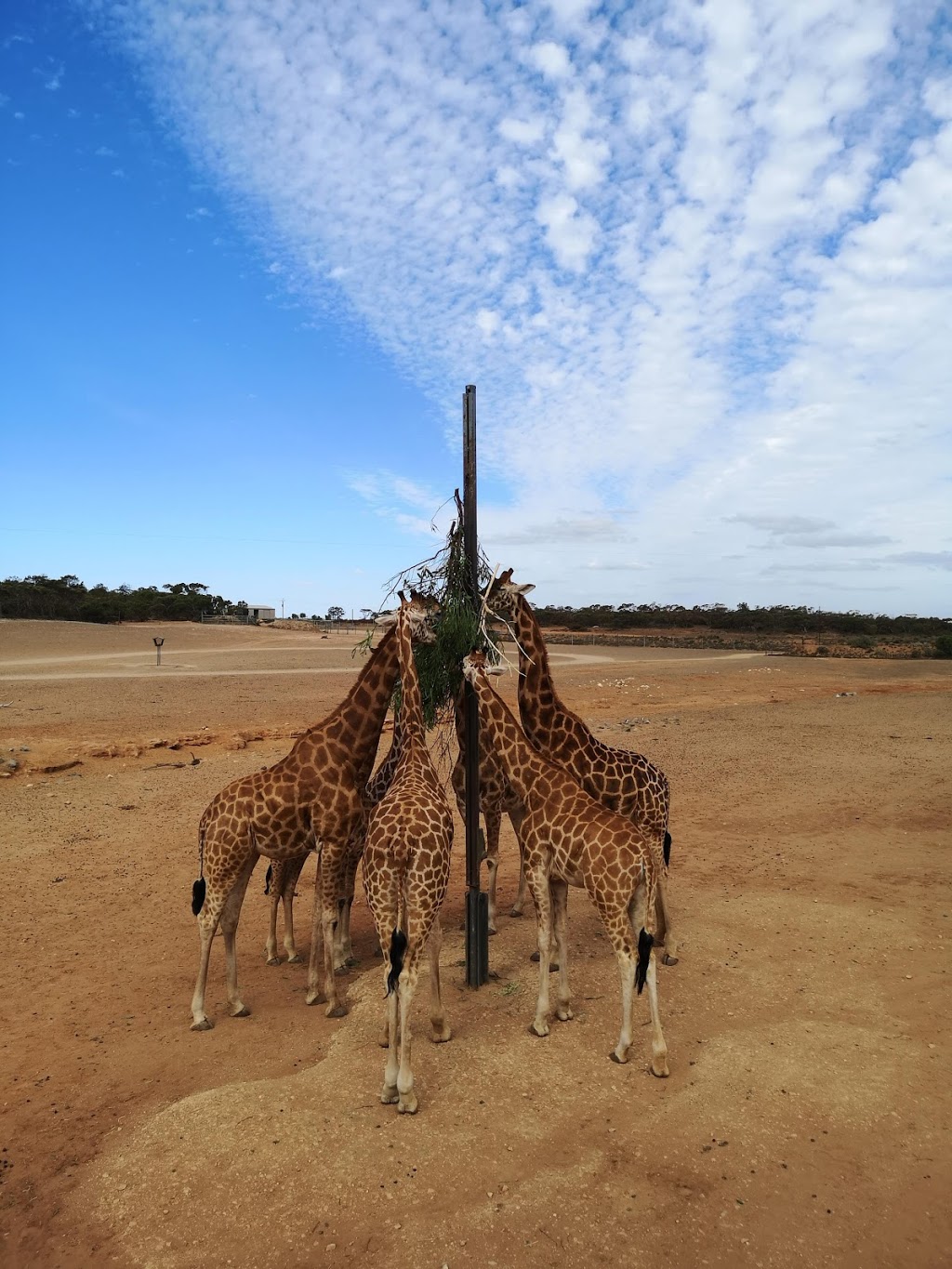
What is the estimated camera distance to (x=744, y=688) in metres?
28.4

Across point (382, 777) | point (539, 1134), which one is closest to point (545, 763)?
point (382, 777)

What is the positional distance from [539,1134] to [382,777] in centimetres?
340

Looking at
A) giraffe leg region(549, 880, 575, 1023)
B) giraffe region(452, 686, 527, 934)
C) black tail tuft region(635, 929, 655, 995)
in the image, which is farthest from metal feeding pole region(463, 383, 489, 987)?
black tail tuft region(635, 929, 655, 995)

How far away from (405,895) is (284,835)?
1.43 metres

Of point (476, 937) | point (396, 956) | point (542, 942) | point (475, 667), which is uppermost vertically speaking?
point (475, 667)

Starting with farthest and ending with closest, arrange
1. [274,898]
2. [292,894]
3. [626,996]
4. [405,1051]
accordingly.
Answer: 1. [274,898]
2. [292,894]
3. [626,996]
4. [405,1051]

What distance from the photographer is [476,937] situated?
21.2ft

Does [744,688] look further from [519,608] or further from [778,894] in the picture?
[519,608]

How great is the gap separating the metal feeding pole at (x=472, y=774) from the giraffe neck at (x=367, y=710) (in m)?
0.72

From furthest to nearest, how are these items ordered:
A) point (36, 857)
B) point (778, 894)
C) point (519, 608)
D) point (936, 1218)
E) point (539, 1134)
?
point (36, 857) < point (778, 894) < point (519, 608) < point (539, 1134) < point (936, 1218)

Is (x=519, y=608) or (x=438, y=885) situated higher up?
(x=519, y=608)

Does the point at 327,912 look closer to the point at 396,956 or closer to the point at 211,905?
the point at 211,905

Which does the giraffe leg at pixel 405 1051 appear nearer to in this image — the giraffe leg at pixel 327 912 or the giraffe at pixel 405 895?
the giraffe at pixel 405 895

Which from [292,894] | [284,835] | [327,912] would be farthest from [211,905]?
[292,894]
